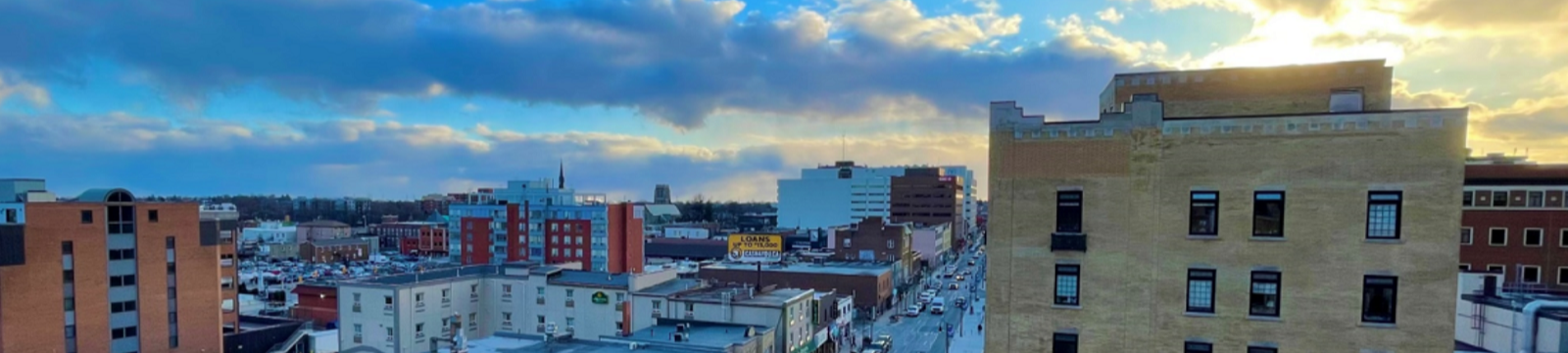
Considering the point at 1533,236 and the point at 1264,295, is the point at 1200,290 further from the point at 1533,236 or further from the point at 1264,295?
the point at 1533,236

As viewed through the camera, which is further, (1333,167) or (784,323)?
(784,323)

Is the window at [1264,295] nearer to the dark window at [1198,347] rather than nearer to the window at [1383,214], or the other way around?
the dark window at [1198,347]

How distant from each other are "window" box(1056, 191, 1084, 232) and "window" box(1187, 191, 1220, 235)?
2.27 m

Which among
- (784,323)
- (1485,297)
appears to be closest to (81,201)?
(784,323)

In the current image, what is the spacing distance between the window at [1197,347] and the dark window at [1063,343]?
2.33 meters

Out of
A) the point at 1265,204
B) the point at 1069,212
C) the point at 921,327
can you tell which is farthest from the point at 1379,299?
the point at 921,327

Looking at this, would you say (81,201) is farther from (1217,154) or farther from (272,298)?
(1217,154)

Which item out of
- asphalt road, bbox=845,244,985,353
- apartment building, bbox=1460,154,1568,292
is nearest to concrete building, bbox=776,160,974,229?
asphalt road, bbox=845,244,985,353

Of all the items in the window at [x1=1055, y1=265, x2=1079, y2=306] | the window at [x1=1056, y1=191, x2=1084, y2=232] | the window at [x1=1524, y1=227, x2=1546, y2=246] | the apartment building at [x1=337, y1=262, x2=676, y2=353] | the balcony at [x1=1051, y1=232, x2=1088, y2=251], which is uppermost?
the window at [x1=1056, y1=191, x2=1084, y2=232]

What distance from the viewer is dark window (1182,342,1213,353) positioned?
15648 mm

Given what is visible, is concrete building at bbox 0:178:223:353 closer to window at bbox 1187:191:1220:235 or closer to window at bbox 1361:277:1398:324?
window at bbox 1187:191:1220:235

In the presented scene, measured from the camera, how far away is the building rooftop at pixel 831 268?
7849cm

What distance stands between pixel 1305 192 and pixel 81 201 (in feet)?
198

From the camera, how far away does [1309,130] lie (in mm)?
14492
